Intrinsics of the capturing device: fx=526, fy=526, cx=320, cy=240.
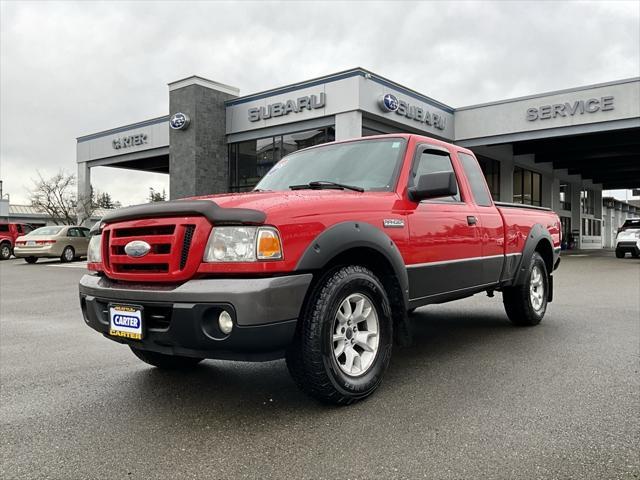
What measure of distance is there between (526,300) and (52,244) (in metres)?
18.5

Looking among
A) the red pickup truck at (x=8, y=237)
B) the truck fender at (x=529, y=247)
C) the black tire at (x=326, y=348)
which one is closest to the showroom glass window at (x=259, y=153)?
the red pickup truck at (x=8, y=237)

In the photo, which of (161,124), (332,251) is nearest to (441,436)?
(332,251)

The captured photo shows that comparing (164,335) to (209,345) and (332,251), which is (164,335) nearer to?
(209,345)

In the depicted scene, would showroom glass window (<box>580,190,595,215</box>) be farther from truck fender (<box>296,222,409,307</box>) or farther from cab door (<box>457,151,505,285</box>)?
truck fender (<box>296,222,409,307</box>)

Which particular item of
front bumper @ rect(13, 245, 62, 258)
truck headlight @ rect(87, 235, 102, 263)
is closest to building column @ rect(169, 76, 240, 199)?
front bumper @ rect(13, 245, 62, 258)

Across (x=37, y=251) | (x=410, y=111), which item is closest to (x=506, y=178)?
(x=410, y=111)

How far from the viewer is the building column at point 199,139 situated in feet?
79.0

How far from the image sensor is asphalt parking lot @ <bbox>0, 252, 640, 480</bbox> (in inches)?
100

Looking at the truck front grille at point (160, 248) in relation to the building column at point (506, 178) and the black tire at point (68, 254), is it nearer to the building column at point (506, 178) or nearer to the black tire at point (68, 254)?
the black tire at point (68, 254)

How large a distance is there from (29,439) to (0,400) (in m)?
0.93

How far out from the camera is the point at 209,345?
2.92 metres

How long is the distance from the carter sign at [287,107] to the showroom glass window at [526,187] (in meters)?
15.0

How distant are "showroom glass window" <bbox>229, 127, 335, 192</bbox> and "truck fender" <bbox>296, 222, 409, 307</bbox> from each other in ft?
60.2

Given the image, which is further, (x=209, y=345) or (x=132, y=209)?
(x=132, y=209)
